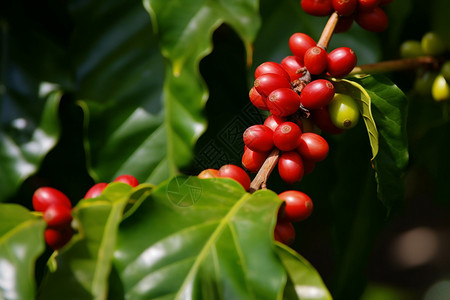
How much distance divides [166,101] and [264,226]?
61 cm

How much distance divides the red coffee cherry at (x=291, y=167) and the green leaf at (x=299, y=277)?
0.10 m

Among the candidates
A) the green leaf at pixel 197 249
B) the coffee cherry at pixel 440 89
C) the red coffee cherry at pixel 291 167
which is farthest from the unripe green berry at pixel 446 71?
the green leaf at pixel 197 249

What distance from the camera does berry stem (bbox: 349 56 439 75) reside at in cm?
85

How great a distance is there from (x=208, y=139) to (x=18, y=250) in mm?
673

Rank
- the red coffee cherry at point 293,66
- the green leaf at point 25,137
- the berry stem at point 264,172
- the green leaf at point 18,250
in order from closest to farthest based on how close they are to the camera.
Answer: the green leaf at point 18,250 < the berry stem at point 264,172 < the red coffee cherry at point 293,66 < the green leaf at point 25,137

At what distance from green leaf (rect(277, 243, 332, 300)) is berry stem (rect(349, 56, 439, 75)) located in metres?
0.34

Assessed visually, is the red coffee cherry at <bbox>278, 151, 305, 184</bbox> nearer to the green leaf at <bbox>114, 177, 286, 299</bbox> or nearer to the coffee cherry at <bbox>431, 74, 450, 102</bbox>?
the green leaf at <bbox>114, 177, 286, 299</bbox>

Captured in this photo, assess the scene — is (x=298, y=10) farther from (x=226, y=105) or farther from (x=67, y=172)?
(x=67, y=172)

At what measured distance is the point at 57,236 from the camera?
64cm

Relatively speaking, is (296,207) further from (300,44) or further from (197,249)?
(300,44)

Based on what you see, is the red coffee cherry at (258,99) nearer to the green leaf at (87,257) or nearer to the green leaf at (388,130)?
the green leaf at (388,130)

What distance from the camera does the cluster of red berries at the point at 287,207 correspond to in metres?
0.66

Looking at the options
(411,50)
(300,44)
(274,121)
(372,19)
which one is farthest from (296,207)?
(411,50)

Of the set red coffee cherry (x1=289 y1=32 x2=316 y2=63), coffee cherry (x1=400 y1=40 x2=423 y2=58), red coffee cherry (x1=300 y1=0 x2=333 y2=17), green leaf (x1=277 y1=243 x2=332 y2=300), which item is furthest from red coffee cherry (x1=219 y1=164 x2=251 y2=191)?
coffee cherry (x1=400 y1=40 x2=423 y2=58)
